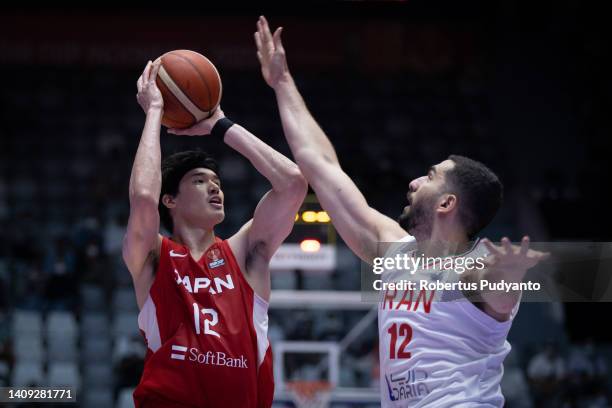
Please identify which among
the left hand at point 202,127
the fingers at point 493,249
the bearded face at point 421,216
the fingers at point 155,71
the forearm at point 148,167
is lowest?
the fingers at point 493,249

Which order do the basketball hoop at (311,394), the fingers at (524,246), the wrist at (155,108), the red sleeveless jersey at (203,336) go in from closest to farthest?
the fingers at (524,246) → the red sleeveless jersey at (203,336) → the wrist at (155,108) → the basketball hoop at (311,394)

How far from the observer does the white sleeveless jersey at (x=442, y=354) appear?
331cm

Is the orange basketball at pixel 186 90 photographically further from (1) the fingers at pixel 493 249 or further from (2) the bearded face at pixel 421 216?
(1) the fingers at pixel 493 249

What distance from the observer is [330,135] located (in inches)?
599

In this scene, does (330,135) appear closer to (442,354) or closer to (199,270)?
(199,270)

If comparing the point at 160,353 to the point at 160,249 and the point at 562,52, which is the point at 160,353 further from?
the point at 562,52

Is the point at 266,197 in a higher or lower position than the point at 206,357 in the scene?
higher

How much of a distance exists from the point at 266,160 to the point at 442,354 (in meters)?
1.38

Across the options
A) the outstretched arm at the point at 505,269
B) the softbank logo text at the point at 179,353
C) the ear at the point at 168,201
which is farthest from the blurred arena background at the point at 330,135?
the outstretched arm at the point at 505,269

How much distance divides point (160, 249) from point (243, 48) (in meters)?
12.8

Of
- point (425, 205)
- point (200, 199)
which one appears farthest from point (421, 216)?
point (200, 199)

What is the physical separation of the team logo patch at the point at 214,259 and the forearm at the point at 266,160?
41 centimetres

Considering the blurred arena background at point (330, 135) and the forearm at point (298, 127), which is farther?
the blurred arena background at point (330, 135)

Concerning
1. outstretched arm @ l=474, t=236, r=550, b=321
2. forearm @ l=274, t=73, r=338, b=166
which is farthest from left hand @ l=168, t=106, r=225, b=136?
outstretched arm @ l=474, t=236, r=550, b=321
